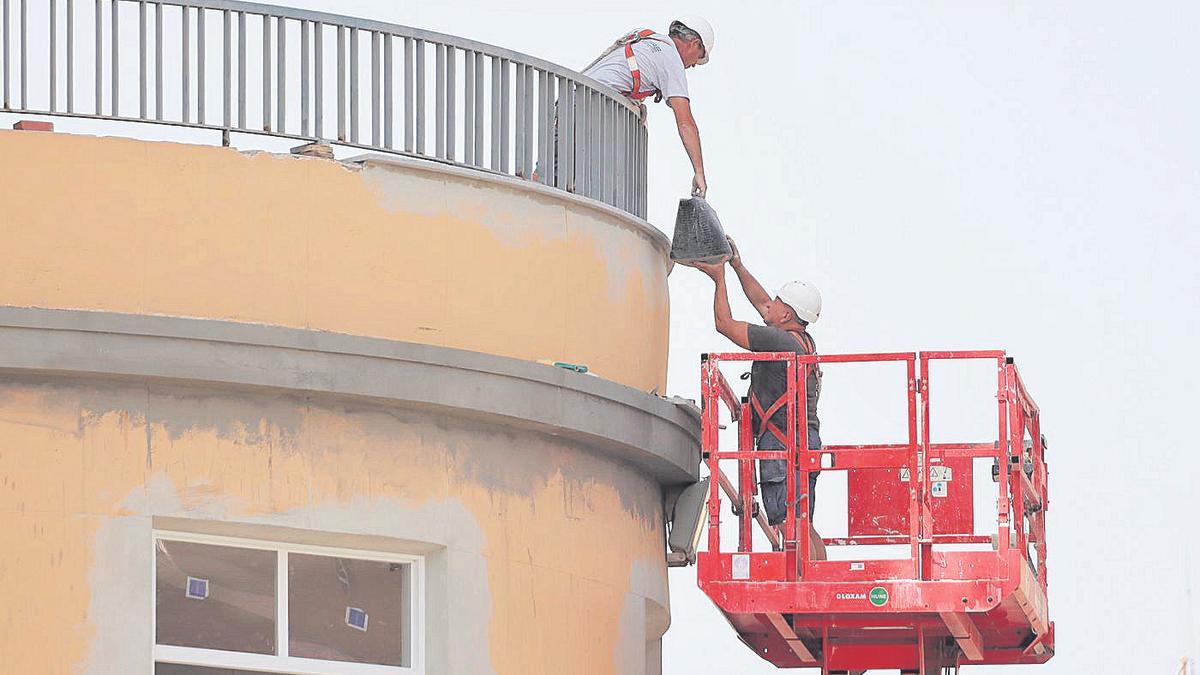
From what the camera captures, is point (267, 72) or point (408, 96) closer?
point (267, 72)

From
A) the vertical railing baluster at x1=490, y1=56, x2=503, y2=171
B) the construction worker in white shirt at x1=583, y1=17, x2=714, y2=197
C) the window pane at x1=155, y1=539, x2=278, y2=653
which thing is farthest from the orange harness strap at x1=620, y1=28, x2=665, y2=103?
the window pane at x1=155, y1=539, x2=278, y2=653

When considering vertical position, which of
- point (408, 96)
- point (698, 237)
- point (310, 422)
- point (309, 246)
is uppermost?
point (408, 96)

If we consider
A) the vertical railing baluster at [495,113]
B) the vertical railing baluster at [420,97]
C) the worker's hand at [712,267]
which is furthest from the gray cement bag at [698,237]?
the vertical railing baluster at [420,97]

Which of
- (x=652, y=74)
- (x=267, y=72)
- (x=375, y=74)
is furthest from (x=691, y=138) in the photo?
(x=267, y=72)

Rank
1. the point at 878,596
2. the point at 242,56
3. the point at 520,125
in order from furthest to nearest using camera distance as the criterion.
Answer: the point at 520,125 < the point at 878,596 < the point at 242,56

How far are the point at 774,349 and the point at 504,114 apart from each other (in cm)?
271

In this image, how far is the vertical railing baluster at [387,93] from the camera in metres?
17.0

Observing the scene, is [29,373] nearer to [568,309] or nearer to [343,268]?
[343,268]

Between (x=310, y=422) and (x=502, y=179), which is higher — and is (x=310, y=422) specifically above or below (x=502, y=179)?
below

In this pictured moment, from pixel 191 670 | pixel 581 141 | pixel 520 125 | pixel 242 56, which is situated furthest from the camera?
pixel 581 141

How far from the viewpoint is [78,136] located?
15820 millimetres

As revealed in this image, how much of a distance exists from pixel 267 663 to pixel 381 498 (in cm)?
130

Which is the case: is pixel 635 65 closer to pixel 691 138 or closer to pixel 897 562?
pixel 691 138

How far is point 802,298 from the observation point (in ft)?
61.9
